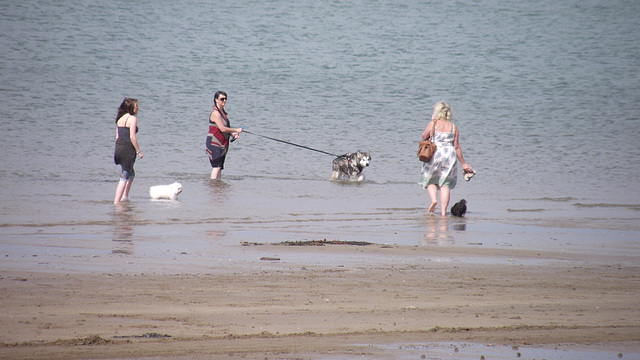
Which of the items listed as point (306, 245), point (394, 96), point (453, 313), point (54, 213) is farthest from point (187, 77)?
point (453, 313)

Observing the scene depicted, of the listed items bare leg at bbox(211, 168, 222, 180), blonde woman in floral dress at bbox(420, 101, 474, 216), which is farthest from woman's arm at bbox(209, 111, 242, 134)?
blonde woman in floral dress at bbox(420, 101, 474, 216)

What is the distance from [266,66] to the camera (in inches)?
1743

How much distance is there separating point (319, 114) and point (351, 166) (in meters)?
16.0

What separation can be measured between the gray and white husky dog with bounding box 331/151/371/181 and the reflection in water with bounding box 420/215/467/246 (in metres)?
5.47

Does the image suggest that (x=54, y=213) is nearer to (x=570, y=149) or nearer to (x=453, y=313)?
(x=453, y=313)

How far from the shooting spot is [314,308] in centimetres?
504

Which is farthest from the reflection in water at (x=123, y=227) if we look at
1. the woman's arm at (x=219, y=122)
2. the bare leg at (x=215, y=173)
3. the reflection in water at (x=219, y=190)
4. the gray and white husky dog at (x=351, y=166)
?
the gray and white husky dog at (x=351, y=166)

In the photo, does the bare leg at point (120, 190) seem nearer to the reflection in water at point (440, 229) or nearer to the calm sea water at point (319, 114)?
the calm sea water at point (319, 114)

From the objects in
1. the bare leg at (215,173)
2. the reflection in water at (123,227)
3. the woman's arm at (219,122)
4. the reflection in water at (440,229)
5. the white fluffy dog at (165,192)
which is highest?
the woman's arm at (219,122)

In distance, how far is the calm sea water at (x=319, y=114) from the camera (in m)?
9.80

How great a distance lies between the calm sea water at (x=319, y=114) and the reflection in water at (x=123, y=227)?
2.8 inches

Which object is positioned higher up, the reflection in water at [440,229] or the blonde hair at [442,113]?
the blonde hair at [442,113]

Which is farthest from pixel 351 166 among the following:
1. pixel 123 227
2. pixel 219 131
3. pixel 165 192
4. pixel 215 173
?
pixel 123 227

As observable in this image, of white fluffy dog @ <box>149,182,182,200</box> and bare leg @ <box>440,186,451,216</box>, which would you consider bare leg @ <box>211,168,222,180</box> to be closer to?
white fluffy dog @ <box>149,182,182,200</box>
